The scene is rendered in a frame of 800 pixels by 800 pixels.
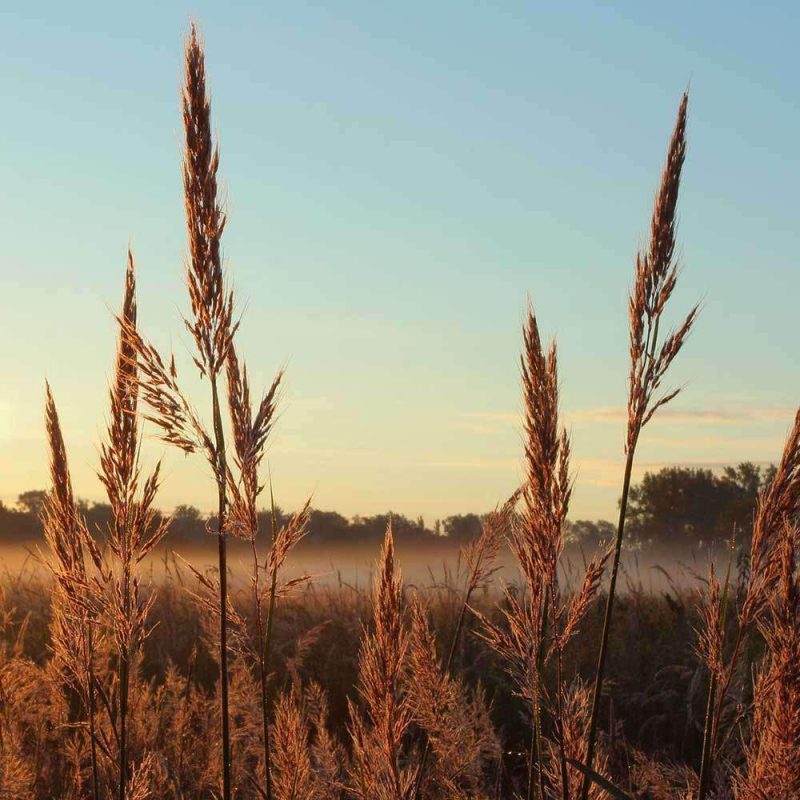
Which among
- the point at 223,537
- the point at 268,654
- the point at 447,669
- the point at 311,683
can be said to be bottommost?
the point at 311,683

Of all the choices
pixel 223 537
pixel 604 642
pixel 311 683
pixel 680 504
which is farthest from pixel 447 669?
pixel 680 504

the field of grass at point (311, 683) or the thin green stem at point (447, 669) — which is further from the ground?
the thin green stem at point (447, 669)

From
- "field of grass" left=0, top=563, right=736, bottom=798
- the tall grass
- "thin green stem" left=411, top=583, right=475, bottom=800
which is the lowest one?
"field of grass" left=0, top=563, right=736, bottom=798

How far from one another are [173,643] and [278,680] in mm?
1668

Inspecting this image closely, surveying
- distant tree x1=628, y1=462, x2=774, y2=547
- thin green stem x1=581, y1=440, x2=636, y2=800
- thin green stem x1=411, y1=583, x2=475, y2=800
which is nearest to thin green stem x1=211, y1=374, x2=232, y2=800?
thin green stem x1=411, y1=583, x2=475, y2=800

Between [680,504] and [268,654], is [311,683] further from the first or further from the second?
[680,504]

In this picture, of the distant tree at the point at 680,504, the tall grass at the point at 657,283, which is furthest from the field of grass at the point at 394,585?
the distant tree at the point at 680,504

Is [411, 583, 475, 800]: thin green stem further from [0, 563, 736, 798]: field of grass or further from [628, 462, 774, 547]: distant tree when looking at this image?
[628, 462, 774, 547]: distant tree

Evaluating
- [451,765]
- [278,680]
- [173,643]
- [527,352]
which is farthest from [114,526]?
[173,643]

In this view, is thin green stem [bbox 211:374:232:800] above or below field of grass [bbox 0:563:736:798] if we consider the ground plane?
above

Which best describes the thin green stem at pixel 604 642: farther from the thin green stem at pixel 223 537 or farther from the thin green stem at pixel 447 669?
the thin green stem at pixel 223 537

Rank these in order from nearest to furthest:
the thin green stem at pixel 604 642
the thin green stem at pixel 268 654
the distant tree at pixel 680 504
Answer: the thin green stem at pixel 268 654 → the thin green stem at pixel 604 642 → the distant tree at pixel 680 504

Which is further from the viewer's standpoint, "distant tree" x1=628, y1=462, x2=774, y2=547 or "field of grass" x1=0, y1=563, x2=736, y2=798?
"distant tree" x1=628, y1=462, x2=774, y2=547

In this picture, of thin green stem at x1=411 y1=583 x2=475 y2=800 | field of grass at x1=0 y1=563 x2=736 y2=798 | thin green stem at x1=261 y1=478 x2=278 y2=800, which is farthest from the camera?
field of grass at x1=0 y1=563 x2=736 y2=798
